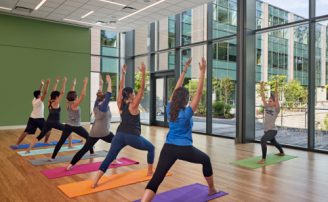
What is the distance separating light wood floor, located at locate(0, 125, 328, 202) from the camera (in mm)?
3047

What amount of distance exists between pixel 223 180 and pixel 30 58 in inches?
299

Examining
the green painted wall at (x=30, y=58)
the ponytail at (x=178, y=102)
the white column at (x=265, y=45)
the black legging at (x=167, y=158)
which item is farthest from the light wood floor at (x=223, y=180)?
the green painted wall at (x=30, y=58)

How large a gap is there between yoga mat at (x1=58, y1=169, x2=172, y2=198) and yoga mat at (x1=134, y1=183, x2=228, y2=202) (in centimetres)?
60

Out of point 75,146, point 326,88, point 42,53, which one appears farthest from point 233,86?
point 42,53

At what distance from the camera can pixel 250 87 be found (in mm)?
6742

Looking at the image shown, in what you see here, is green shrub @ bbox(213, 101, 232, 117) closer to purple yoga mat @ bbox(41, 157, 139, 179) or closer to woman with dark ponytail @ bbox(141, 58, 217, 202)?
purple yoga mat @ bbox(41, 157, 139, 179)

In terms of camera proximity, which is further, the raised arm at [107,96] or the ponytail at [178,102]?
the raised arm at [107,96]

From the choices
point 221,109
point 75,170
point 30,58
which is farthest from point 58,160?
point 30,58

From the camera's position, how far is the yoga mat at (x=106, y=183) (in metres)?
3.20

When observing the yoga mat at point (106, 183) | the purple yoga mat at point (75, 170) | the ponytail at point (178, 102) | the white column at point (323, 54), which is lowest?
the yoga mat at point (106, 183)

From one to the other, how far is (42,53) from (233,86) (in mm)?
6121

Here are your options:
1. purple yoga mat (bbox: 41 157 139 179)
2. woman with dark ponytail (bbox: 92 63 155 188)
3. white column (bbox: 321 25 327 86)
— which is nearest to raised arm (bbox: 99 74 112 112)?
woman with dark ponytail (bbox: 92 63 155 188)

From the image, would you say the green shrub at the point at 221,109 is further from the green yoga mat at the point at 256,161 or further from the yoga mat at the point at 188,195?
the yoga mat at the point at 188,195

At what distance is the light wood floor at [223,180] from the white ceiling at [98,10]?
12.7 feet
